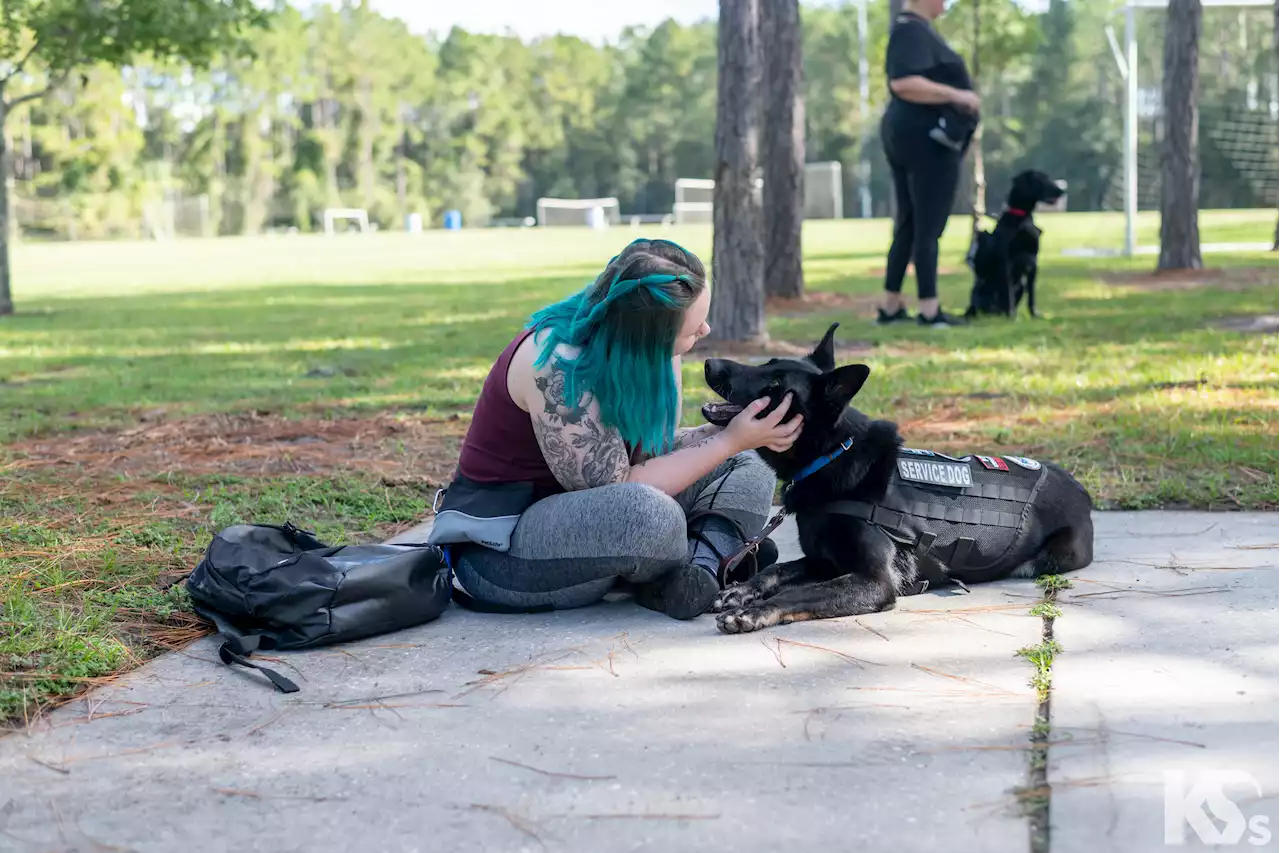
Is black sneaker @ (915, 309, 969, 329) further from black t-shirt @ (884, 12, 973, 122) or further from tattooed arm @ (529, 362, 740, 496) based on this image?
tattooed arm @ (529, 362, 740, 496)

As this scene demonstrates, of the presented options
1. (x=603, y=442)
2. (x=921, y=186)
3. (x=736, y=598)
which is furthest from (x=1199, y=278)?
(x=603, y=442)

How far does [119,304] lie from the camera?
16266 millimetres

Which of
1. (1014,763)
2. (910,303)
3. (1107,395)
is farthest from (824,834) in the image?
(910,303)

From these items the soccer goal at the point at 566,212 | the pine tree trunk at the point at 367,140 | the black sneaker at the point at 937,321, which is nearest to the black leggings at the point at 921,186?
the black sneaker at the point at 937,321

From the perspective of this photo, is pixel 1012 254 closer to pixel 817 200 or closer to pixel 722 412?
pixel 722 412

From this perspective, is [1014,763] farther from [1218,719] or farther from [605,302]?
[605,302]

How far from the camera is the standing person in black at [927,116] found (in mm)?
9414

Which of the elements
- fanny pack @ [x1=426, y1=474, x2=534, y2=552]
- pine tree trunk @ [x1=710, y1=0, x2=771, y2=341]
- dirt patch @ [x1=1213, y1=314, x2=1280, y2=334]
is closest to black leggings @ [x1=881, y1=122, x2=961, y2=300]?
pine tree trunk @ [x1=710, y1=0, x2=771, y2=341]

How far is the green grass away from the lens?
4.01 metres

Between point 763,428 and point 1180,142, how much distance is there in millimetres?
13022

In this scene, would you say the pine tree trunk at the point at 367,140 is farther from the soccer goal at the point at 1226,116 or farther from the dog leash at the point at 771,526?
the dog leash at the point at 771,526

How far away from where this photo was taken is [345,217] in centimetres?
6425

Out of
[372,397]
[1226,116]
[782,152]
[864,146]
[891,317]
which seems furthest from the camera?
[864,146]

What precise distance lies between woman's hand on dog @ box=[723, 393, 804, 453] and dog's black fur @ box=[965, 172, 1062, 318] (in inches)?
298
